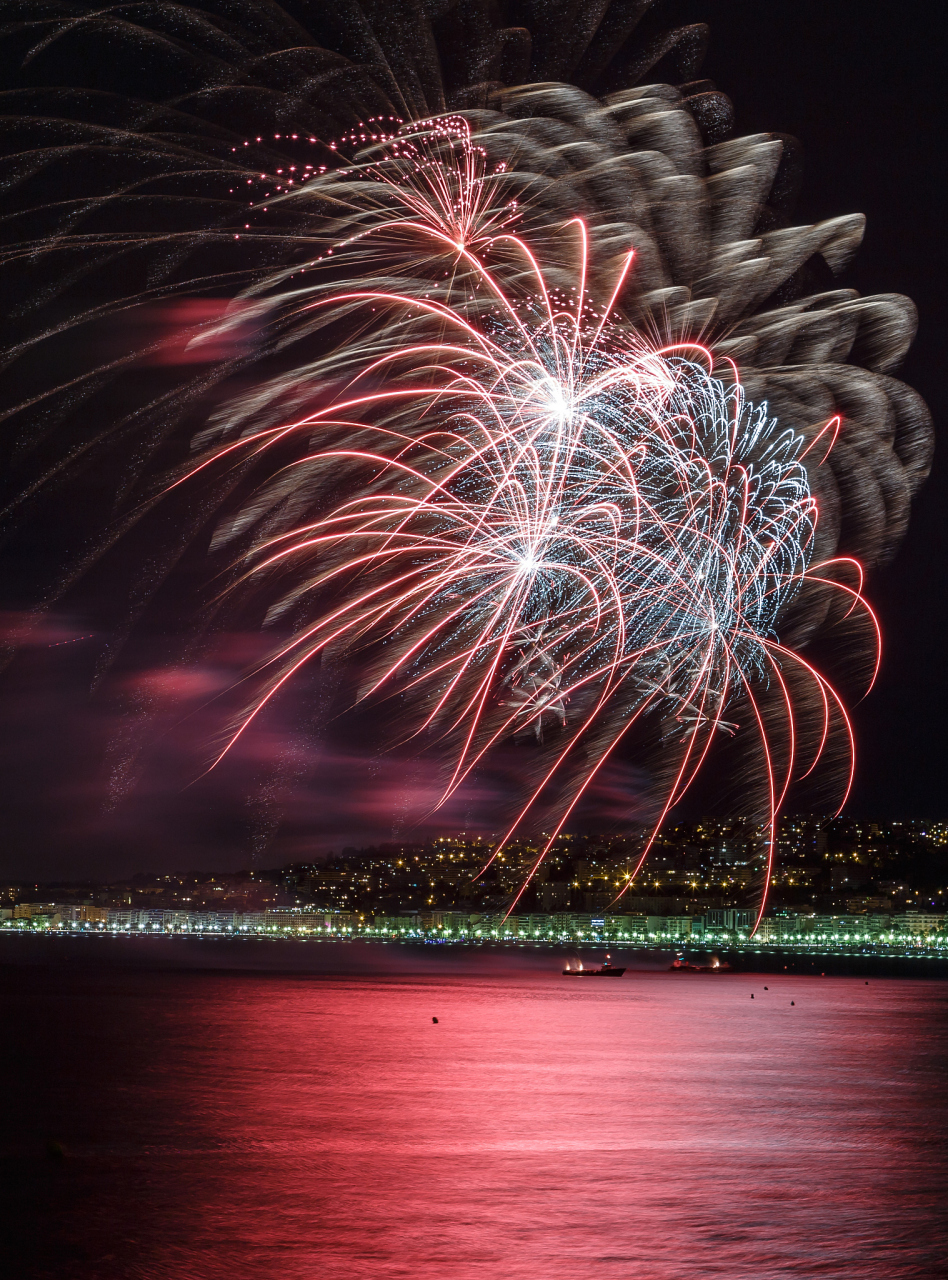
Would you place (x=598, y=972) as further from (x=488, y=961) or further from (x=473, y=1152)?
(x=473, y=1152)

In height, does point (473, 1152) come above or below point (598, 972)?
above

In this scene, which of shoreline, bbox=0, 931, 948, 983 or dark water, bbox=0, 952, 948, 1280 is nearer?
dark water, bbox=0, 952, 948, 1280

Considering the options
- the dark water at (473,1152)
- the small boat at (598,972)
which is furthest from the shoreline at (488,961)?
the dark water at (473,1152)

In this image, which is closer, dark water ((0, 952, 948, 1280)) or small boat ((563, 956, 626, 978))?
dark water ((0, 952, 948, 1280))

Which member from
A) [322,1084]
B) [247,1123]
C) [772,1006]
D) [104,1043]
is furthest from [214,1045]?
[772,1006]

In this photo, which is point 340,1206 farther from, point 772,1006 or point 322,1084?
point 772,1006

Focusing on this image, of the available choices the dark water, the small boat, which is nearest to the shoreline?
the small boat

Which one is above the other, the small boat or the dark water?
the dark water

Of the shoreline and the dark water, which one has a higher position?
the dark water

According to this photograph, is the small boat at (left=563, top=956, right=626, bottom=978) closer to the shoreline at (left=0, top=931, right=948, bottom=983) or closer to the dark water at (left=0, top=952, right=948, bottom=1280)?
the shoreline at (left=0, top=931, right=948, bottom=983)

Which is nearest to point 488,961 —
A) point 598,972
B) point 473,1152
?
point 598,972
